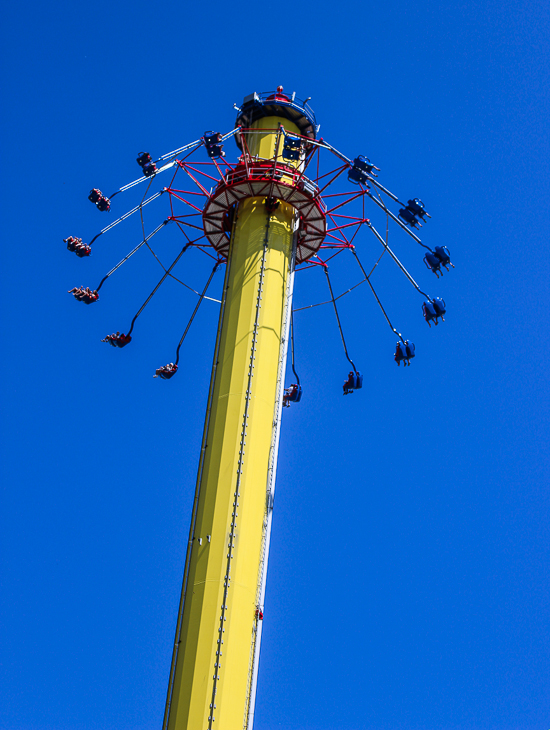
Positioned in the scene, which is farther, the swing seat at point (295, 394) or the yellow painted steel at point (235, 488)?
the swing seat at point (295, 394)

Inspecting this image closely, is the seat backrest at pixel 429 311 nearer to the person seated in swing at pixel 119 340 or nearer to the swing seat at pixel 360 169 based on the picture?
the swing seat at pixel 360 169

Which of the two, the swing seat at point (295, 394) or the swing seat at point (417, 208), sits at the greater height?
the swing seat at point (417, 208)

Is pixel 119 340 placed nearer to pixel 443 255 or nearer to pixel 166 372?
pixel 166 372

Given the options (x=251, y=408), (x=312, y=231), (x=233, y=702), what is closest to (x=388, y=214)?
(x=312, y=231)

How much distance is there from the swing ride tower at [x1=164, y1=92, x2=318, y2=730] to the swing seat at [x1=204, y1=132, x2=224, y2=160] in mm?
1249

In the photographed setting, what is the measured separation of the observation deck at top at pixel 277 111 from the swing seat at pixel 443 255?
29.5 feet

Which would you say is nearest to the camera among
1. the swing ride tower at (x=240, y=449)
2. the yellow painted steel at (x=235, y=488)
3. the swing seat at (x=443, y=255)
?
the yellow painted steel at (x=235, y=488)

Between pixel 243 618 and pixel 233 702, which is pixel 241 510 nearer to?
pixel 243 618

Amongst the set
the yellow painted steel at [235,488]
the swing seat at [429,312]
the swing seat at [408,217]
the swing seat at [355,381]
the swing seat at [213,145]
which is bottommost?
the yellow painted steel at [235,488]

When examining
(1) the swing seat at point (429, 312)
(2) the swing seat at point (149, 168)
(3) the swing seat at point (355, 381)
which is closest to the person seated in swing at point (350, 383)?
(3) the swing seat at point (355, 381)

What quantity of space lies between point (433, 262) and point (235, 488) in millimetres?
12841

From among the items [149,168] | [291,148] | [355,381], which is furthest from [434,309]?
[149,168]

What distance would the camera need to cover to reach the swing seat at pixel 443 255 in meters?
30.2

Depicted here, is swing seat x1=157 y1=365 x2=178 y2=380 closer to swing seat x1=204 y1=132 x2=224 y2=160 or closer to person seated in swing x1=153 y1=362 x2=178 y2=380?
person seated in swing x1=153 y1=362 x2=178 y2=380
